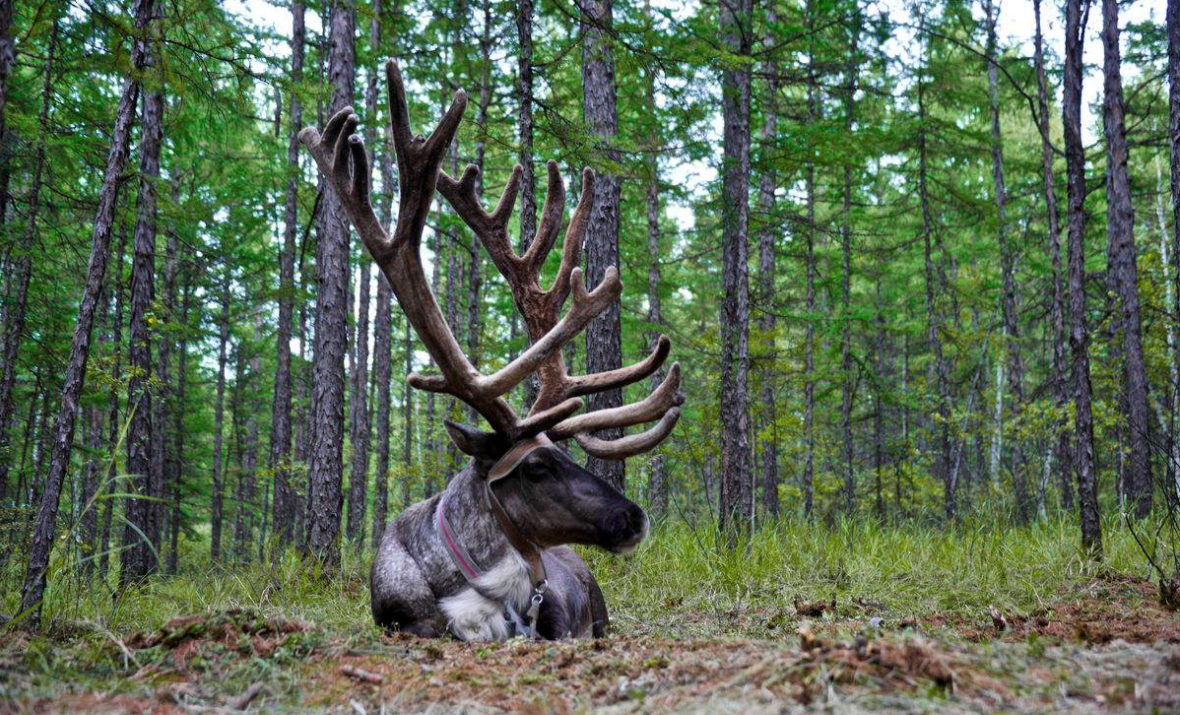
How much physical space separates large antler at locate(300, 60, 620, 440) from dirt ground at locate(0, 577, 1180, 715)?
144 cm

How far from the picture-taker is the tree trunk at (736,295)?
8.84 meters

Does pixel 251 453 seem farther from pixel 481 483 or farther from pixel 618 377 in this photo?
pixel 618 377

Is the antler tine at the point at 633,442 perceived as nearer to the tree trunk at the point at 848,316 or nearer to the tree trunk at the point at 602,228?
the tree trunk at the point at 602,228

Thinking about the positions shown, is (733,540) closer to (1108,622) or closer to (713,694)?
(1108,622)

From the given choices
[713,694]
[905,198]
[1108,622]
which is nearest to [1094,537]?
[1108,622]

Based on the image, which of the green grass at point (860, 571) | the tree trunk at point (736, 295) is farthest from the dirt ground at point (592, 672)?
the tree trunk at point (736, 295)

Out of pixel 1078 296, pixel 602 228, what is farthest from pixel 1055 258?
pixel 602 228

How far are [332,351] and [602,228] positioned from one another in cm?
317

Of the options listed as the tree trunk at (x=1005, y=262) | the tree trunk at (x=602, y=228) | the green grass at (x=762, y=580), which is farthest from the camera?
the tree trunk at (x=1005, y=262)

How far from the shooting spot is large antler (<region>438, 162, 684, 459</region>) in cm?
489

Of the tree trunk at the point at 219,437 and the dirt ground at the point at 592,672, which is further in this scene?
the tree trunk at the point at 219,437

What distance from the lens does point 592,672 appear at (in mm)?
2930

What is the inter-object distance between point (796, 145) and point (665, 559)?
6.91 metres

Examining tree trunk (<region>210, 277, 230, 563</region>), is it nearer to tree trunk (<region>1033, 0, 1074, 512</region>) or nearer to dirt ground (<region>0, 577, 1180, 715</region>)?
dirt ground (<region>0, 577, 1180, 715</region>)
